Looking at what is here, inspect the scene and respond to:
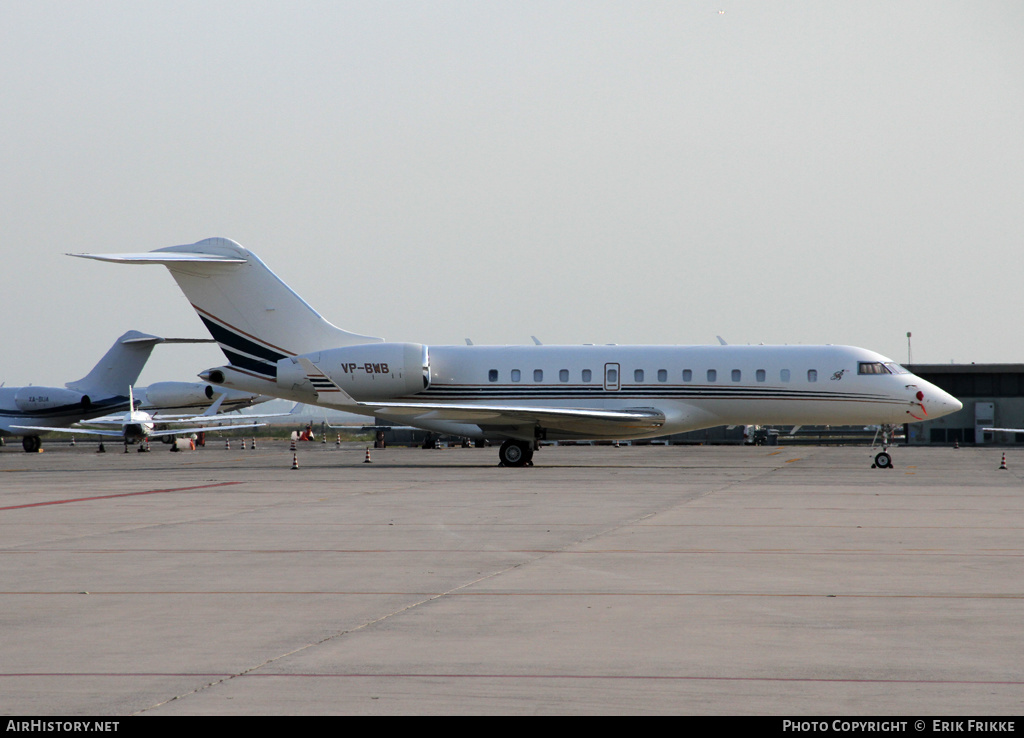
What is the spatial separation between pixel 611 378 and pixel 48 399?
3617 cm

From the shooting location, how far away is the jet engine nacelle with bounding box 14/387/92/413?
53.8 meters

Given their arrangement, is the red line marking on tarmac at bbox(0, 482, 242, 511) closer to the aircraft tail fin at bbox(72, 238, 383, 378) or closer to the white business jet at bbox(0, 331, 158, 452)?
the aircraft tail fin at bbox(72, 238, 383, 378)

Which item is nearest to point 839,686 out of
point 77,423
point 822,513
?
point 822,513

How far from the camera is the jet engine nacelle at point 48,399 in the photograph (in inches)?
2119

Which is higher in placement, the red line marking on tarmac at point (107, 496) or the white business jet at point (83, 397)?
the white business jet at point (83, 397)

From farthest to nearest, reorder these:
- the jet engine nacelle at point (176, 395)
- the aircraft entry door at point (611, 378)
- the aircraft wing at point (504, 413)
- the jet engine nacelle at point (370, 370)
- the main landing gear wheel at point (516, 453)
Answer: the jet engine nacelle at point (176, 395), the jet engine nacelle at point (370, 370), the main landing gear wheel at point (516, 453), the aircraft entry door at point (611, 378), the aircraft wing at point (504, 413)

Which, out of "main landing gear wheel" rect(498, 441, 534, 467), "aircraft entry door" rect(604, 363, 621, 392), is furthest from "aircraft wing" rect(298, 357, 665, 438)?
"main landing gear wheel" rect(498, 441, 534, 467)

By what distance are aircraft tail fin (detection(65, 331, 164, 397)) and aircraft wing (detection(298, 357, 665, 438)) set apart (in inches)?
1110

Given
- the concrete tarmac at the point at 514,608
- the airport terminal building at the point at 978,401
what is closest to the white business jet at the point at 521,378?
the concrete tarmac at the point at 514,608

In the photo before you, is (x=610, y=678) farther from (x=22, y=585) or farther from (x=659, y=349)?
(x=659, y=349)

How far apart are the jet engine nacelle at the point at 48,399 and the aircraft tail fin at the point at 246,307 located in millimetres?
26623

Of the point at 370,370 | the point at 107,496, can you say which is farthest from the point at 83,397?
the point at 107,496

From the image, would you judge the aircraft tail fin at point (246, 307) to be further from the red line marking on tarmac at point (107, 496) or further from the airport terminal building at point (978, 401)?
the airport terminal building at point (978, 401)

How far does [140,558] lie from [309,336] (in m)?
20.7
